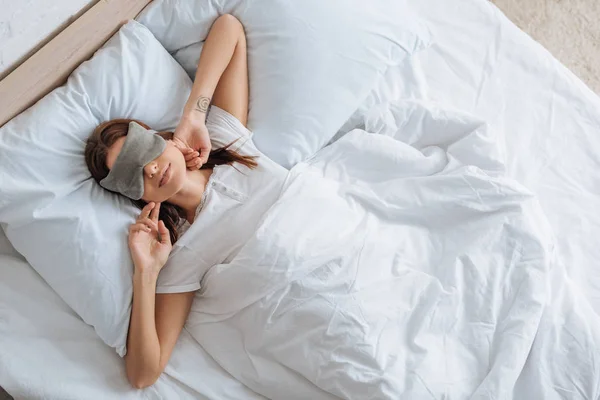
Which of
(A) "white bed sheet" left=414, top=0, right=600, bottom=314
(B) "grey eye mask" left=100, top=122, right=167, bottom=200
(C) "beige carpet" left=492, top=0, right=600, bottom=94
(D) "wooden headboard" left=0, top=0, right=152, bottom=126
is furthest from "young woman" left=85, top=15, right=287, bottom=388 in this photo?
(C) "beige carpet" left=492, top=0, right=600, bottom=94

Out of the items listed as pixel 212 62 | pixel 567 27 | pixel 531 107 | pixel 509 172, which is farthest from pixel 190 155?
pixel 567 27

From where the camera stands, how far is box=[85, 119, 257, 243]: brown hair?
1.07m

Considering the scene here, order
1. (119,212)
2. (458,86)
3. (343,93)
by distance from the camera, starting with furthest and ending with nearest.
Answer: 1. (458,86)
2. (343,93)
3. (119,212)

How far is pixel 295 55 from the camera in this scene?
1.28 meters

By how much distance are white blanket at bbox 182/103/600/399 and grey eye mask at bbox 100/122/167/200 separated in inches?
9.0

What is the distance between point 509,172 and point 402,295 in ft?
1.42

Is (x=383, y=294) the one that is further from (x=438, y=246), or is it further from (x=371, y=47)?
(x=371, y=47)

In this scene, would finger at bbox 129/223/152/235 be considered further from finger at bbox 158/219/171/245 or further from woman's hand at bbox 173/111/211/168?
woman's hand at bbox 173/111/211/168

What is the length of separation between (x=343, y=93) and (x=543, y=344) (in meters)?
0.65

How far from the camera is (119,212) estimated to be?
1.12 m

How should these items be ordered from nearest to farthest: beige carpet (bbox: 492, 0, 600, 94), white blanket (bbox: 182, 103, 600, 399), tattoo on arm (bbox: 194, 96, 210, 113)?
white blanket (bbox: 182, 103, 600, 399), tattoo on arm (bbox: 194, 96, 210, 113), beige carpet (bbox: 492, 0, 600, 94)

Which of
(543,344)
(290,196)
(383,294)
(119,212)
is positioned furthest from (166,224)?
(543,344)

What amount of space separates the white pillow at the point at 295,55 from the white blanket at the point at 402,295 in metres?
0.11

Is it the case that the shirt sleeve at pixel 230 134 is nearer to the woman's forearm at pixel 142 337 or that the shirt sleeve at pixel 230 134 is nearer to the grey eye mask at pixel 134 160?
the grey eye mask at pixel 134 160
